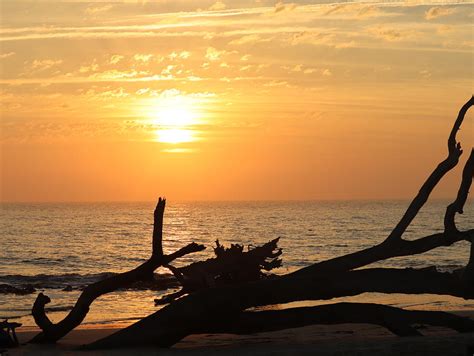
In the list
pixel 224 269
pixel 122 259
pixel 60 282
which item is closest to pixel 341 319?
pixel 224 269

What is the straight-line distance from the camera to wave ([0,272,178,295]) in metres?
33.2

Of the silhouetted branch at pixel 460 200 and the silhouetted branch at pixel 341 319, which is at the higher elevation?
the silhouetted branch at pixel 460 200

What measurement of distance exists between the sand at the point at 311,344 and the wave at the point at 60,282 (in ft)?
48.6

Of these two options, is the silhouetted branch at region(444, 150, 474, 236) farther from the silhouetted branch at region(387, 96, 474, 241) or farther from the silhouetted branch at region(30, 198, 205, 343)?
the silhouetted branch at region(30, 198, 205, 343)

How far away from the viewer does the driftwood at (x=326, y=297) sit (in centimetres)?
1447

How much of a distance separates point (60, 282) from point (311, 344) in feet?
86.8

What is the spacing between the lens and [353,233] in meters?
89.2

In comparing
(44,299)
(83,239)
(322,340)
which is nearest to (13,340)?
(44,299)

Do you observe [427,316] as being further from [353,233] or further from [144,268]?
[353,233]

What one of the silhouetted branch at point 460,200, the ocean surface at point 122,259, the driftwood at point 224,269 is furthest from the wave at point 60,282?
the silhouetted branch at point 460,200

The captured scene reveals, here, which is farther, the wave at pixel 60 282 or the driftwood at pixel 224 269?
the wave at pixel 60 282

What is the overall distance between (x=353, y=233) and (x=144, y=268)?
249 ft

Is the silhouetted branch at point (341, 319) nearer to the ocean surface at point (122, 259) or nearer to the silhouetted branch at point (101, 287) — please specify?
the silhouetted branch at point (101, 287)

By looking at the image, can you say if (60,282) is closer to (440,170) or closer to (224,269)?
(224,269)
